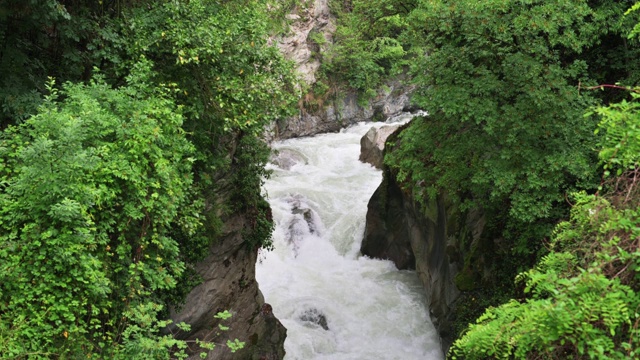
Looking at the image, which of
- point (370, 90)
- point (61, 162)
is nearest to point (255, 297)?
point (61, 162)

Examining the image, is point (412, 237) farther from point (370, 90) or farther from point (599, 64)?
point (370, 90)

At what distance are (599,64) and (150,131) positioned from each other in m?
8.16

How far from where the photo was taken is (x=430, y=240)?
1290 cm

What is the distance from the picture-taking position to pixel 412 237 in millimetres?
14391

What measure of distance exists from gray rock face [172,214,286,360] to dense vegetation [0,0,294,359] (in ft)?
2.07

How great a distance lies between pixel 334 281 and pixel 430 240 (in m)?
3.74

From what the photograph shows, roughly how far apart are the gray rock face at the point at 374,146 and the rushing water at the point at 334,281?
50cm

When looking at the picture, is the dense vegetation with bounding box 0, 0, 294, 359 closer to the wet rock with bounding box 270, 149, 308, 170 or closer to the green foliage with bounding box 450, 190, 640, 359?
the green foliage with bounding box 450, 190, 640, 359

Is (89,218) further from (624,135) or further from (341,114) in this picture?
(341,114)

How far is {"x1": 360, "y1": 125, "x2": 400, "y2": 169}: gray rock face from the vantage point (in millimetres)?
22312

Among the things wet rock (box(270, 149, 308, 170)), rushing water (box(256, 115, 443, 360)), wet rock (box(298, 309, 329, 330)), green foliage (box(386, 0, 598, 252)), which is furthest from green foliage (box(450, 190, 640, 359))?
wet rock (box(270, 149, 308, 170))

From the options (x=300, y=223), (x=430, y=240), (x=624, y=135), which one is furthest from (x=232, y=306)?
(x=624, y=135)

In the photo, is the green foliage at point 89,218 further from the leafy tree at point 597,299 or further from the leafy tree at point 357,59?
the leafy tree at point 357,59

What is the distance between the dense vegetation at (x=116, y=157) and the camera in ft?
16.5
